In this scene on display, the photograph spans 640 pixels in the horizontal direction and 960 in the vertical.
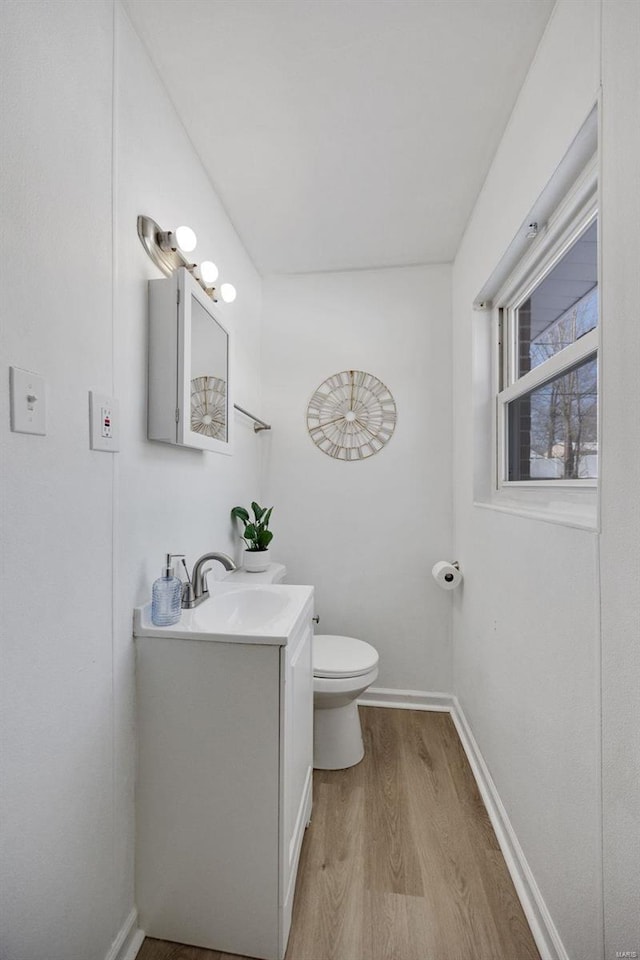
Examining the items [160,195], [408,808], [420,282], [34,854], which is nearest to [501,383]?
[420,282]

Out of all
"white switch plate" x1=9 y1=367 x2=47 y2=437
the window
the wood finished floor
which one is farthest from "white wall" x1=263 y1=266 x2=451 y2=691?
"white switch plate" x1=9 y1=367 x2=47 y2=437

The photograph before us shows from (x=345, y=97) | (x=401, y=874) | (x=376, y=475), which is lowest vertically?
(x=401, y=874)

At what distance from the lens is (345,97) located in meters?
1.30

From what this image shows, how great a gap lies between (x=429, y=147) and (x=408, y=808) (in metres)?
2.43

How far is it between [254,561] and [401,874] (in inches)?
47.2

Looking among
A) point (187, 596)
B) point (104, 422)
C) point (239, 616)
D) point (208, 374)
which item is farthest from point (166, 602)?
point (208, 374)

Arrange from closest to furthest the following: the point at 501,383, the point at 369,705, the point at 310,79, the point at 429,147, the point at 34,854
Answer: the point at 34,854 < the point at 310,79 < the point at 429,147 < the point at 501,383 < the point at 369,705

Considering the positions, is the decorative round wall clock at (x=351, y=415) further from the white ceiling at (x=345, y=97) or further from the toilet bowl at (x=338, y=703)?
the toilet bowl at (x=338, y=703)

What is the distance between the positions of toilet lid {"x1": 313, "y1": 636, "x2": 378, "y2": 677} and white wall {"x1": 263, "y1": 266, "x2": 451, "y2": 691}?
0.34 meters

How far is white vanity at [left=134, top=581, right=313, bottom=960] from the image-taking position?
1.03 metres

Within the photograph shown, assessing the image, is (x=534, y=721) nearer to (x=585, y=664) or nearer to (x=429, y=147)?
(x=585, y=664)

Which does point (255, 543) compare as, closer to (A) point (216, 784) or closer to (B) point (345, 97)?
(A) point (216, 784)

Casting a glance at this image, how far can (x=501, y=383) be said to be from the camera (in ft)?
5.82

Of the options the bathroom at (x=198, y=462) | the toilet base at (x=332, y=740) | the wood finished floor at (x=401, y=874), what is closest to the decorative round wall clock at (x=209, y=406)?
the bathroom at (x=198, y=462)
